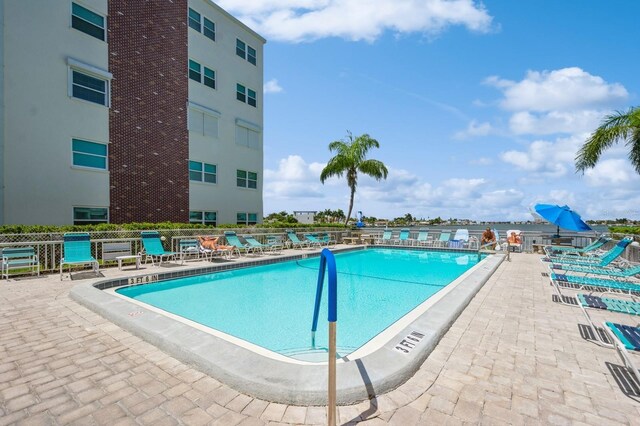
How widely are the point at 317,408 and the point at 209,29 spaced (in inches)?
840

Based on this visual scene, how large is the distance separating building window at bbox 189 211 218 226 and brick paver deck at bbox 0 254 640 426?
42.3 feet

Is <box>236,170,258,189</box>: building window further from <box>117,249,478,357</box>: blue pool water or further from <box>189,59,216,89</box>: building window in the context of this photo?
<box>117,249,478,357</box>: blue pool water

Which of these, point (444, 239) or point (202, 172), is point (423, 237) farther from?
point (202, 172)

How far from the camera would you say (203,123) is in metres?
18.1

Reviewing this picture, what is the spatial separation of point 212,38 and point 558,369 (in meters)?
21.6

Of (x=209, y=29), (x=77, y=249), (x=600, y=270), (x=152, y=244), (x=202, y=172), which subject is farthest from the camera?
(x=209, y=29)

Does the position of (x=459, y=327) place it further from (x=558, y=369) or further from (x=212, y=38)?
(x=212, y=38)

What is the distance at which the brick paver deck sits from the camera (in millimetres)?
2520

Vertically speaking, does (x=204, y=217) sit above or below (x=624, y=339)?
above

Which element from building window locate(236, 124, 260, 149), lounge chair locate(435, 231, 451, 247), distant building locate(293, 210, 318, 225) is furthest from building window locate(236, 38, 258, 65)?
distant building locate(293, 210, 318, 225)

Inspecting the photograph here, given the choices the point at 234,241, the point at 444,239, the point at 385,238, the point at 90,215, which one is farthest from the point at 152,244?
the point at 444,239

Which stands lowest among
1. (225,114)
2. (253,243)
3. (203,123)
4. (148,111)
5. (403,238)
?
(403,238)

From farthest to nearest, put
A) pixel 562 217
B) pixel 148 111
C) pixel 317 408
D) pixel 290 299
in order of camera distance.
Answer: pixel 148 111
pixel 562 217
pixel 290 299
pixel 317 408

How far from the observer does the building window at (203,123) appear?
57.4 ft
